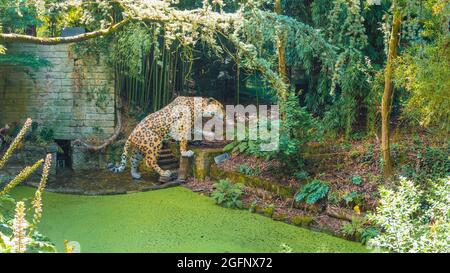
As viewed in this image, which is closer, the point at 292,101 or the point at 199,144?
the point at 292,101

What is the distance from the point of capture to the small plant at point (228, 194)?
571 centimetres

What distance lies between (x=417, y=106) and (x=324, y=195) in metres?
1.34

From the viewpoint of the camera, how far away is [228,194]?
230 inches

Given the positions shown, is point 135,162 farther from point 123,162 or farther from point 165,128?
point 165,128

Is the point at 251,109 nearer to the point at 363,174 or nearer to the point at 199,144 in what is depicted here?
the point at 199,144

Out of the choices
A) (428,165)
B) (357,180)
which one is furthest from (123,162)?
(428,165)

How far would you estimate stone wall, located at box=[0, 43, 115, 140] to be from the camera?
26.0ft

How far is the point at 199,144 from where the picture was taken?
24.4ft

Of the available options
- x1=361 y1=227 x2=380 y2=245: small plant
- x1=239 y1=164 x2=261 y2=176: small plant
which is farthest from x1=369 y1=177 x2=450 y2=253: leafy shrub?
x1=239 y1=164 x2=261 y2=176: small plant

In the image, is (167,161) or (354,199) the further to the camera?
(167,161)

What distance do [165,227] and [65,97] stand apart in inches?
153

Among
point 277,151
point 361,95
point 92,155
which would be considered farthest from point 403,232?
point 92,155

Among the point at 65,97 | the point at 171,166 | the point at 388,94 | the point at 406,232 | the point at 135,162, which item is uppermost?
the point at 388,94
